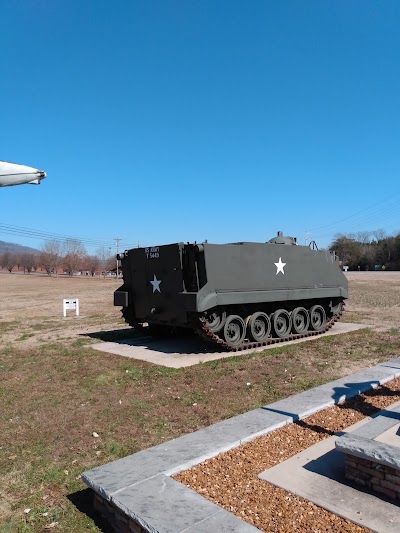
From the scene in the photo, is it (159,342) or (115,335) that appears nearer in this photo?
(159,342)

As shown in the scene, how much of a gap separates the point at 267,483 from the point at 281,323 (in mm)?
7727

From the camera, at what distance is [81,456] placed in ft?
15.0

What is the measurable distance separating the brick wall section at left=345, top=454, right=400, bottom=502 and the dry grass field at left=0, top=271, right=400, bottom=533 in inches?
75.4

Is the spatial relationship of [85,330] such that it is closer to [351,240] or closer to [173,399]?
[173,399]

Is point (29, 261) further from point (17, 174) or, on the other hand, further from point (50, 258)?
point (17, 174)

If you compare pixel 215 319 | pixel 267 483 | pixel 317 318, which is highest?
pixel 215 319

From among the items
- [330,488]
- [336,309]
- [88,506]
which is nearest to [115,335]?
[336,309]

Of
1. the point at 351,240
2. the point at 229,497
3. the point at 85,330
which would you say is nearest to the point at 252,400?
the point at 229,497

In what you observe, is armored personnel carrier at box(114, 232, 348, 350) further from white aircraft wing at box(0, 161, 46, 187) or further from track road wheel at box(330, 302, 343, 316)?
white aircraft wing at box(0, 161, 46, 187)

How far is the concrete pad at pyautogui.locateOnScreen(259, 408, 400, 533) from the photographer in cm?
310

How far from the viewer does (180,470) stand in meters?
3.72

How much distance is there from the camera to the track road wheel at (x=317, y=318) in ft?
39.4

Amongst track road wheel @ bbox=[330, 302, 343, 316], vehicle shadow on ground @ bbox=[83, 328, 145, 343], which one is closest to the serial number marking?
vehicle shadow on ground @ bbox=[83, 328, 145, 343]

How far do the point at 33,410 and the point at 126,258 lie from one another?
5844 millimetres
